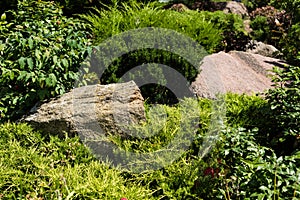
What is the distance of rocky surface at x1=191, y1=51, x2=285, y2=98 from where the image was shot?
4.64 meters

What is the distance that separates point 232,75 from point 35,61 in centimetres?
283

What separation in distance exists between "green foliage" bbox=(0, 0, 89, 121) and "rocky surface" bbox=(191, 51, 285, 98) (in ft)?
5.23

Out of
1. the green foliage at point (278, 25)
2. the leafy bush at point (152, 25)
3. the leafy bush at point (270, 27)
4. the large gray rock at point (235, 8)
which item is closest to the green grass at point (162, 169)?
the leafy bush at point (152, 25)

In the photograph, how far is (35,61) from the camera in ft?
12.5

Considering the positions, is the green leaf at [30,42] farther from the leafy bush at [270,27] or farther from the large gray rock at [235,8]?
the large gray rock at [235,8]

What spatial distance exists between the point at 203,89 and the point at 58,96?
1821 mm

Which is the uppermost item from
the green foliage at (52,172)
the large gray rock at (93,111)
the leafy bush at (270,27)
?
the leafy bush at (270,27)

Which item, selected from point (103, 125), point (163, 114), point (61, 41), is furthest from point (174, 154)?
point (61, 41)

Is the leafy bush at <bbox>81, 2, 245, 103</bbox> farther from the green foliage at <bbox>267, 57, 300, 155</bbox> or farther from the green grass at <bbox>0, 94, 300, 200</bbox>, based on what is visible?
the green foliage at <bbox>267, 57, 300, 155</bbox>

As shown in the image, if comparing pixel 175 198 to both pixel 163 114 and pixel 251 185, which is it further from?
pixel 163 114

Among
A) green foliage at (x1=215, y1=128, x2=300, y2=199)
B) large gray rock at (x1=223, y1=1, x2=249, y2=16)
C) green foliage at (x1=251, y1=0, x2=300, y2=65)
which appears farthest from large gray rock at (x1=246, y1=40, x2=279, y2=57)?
green foliage at (x1=215, y1=128, x2=300, y2=199)

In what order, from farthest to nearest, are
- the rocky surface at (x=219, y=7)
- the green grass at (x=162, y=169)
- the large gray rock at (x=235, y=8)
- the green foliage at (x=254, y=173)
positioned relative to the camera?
the large gray rock at (x=235, y=8)
the rocky surface at (x=219, y=7)
the green grass at (x=162, y=169)
the green foliage at (x=254, y=173)

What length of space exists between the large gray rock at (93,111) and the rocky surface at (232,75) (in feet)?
4.09

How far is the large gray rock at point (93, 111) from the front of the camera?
3.56m
